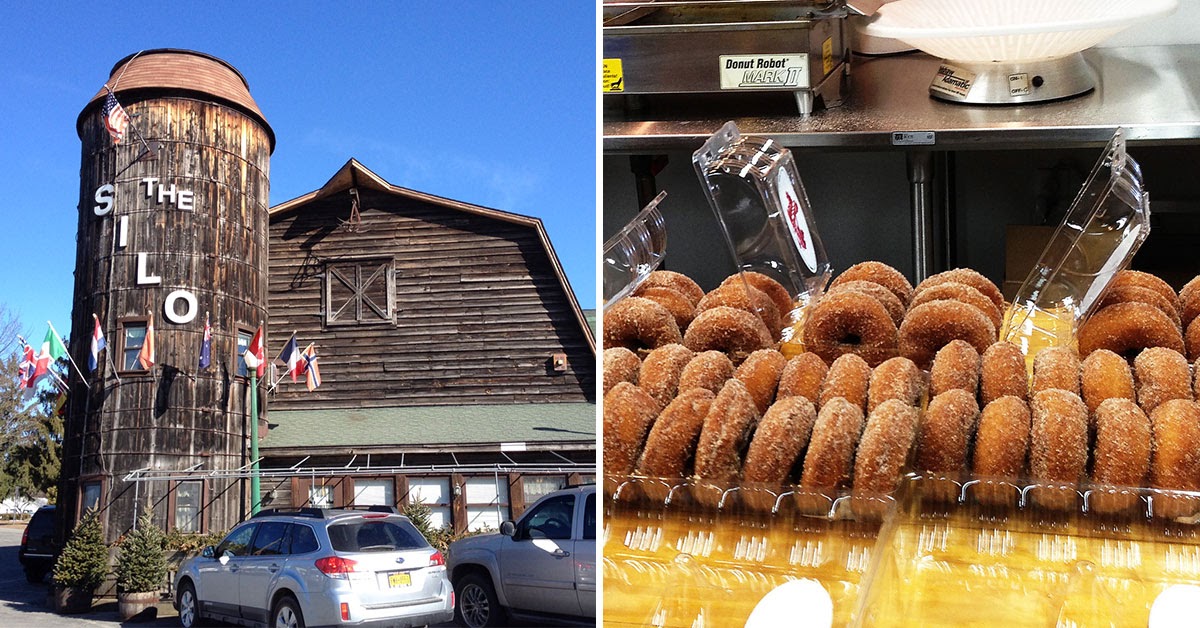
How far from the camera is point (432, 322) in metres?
7.55

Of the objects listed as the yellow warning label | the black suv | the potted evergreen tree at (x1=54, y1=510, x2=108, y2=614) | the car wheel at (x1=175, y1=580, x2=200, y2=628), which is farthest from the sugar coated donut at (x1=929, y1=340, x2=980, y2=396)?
the black suv

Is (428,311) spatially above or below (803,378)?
above

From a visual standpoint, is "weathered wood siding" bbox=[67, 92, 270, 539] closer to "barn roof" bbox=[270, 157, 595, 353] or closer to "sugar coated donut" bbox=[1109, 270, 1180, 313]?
"barn roof" bbox=[270, 157, 595, 353]

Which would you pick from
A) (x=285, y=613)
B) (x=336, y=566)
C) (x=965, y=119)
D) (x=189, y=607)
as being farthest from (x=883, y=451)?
(x=189, y=607)

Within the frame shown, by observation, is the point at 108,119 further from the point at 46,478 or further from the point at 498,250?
the point at 498,250

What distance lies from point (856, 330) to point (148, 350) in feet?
19.8

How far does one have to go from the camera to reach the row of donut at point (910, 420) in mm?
861

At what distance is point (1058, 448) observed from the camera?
2.86 feet

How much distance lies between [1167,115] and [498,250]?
6.20 meters

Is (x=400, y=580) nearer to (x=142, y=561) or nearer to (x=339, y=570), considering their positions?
(x=339, y=570)

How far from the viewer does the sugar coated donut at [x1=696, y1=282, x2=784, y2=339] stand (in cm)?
114

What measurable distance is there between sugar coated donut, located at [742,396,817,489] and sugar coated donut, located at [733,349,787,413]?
2.7 inches

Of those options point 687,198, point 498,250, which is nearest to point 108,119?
point 498,250

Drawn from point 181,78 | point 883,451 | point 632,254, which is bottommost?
point 883,451
